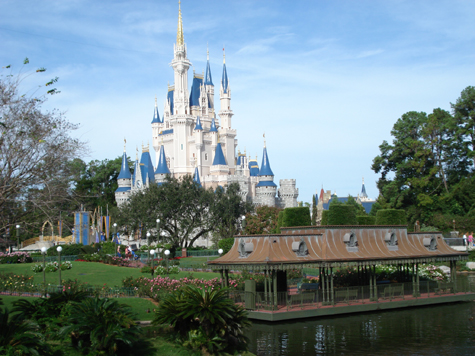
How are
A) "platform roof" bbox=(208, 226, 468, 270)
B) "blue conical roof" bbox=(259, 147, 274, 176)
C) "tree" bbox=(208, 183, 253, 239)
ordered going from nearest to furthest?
"platform roof" bbox=(208, 226, 468, 270) < "tree" bbox=(208, 183, 253, 239) < "blue conical roof" bbox=(259, 147, 274, 176)

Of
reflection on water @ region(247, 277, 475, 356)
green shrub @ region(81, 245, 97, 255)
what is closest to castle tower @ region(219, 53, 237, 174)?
green shrub @ region(81, 245, 97, 255)

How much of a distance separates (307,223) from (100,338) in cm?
1318

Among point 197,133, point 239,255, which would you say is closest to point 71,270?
point 239,255

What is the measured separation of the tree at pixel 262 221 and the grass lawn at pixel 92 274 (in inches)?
759

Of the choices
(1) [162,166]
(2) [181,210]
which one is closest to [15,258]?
(2) [181,210]

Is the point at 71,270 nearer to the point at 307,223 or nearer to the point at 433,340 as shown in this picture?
the point at 307,223

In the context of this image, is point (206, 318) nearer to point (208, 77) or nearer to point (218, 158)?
point (218, 158)

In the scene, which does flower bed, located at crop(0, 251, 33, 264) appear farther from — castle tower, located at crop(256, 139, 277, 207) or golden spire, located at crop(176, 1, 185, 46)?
golden spire, located at crop(176, 1, 185, 46)

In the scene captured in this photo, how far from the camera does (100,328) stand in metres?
12.8

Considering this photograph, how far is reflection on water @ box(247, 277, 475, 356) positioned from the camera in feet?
52.5

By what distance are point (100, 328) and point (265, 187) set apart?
193 ft

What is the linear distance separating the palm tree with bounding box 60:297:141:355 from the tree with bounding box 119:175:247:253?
36.9 meters

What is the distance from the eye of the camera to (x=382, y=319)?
2061 cm

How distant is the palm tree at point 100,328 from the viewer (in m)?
12.7
